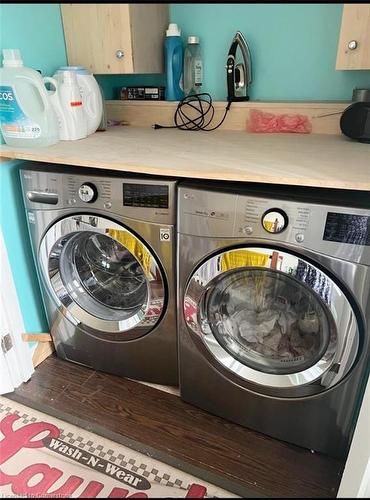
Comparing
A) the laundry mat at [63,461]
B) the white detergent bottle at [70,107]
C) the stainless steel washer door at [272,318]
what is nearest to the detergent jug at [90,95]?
the white detergent bottle at [70,107]

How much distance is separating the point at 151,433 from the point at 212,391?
0.29 m

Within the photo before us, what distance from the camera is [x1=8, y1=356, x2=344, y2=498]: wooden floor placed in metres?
1.29

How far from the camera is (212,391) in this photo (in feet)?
4.81

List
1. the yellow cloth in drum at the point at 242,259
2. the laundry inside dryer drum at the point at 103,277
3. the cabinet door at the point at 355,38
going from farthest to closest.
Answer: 1. the laundry inside dryer drum at the point at 103,277
2. the cabinet door at the point at 355,38
3. the yellow cloth in drum at the point at 242,259

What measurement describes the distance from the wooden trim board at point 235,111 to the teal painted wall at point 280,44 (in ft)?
0.31

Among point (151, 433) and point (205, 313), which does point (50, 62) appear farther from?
point (151, 433)

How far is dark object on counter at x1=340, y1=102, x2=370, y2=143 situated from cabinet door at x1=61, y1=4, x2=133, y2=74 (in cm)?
93

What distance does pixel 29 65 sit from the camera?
1.59 metres

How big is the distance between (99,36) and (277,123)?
2.88 feet

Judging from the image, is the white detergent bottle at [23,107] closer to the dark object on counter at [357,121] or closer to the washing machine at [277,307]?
the washing machine at [277,307]

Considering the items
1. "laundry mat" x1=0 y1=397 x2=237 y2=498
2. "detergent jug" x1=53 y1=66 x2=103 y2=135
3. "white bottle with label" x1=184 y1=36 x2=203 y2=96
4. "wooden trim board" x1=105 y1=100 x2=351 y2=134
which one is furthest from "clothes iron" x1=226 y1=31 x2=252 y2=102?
"laundry mat" x1=0 y1=397 x2=237 y2=498

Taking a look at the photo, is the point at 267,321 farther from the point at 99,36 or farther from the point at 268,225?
the point at 99,36

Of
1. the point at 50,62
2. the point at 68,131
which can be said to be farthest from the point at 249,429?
the point at 50,62

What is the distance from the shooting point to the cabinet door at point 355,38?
1268 millimetres
